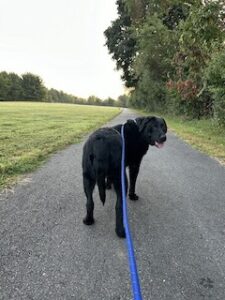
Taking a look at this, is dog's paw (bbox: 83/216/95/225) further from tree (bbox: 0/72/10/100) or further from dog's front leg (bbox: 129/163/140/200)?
tree (bbox: 0/72/10/100)

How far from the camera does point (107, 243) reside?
3295mm

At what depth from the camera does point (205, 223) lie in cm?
391

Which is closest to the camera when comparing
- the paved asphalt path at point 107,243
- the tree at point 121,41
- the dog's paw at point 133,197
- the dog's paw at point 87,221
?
the paved asphalt path at point 107,243

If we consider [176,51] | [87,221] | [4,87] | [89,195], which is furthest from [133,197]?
[4,87]

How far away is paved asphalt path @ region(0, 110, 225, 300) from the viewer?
2.52 m

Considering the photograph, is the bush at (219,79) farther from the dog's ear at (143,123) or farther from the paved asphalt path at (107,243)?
the dog's ear at (143,123)

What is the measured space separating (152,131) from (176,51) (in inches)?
773

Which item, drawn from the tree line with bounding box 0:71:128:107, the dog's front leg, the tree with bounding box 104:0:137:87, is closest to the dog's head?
the dog's front leg

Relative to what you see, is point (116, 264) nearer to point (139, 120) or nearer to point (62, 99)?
point (139, 120)

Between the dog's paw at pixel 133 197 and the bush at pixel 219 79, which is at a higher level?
the bush at pixel 219 79

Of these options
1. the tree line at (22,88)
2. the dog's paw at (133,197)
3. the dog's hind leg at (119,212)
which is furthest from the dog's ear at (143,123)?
the tree line at (22,88)

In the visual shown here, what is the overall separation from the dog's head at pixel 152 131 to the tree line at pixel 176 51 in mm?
4195

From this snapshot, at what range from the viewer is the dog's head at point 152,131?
4.38 meters

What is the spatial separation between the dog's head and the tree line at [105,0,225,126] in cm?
419
